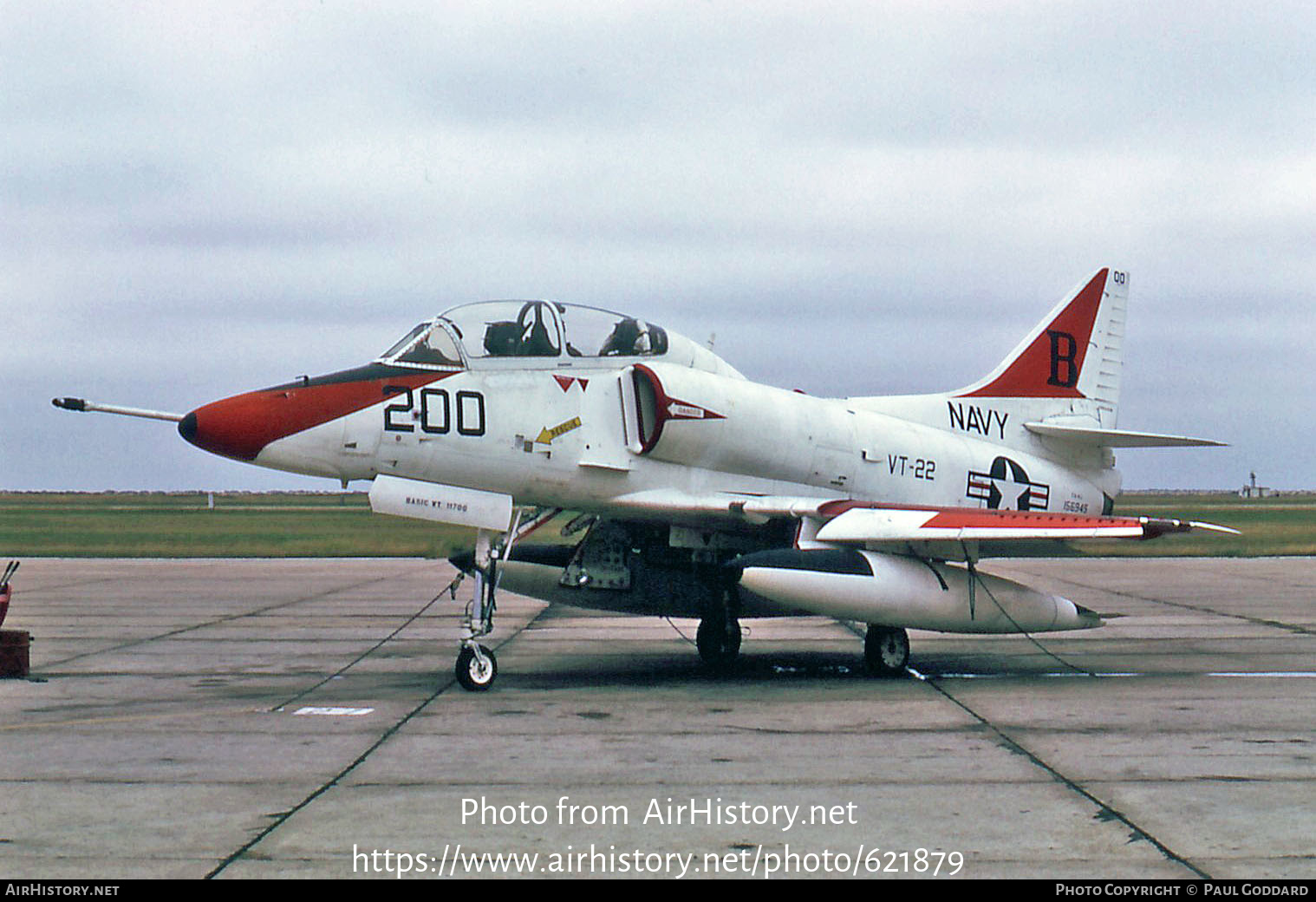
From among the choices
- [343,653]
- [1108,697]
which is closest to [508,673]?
[343,653]

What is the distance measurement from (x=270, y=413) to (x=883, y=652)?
6.19 m

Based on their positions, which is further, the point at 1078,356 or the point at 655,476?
the point at 1078,356

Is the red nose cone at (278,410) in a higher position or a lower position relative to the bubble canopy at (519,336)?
lower

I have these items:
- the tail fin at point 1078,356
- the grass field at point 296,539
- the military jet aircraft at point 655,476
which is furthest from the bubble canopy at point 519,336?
the grass field at point 296,539

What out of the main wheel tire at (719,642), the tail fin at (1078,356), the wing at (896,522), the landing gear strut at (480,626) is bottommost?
the main wheel tire at (719,642)

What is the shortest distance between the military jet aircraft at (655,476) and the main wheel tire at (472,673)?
17 millimetres

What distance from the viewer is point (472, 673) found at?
1202 centimetres

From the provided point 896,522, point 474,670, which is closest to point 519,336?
point 474,670

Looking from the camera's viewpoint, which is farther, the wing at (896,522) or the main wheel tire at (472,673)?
the wing at (896,522)

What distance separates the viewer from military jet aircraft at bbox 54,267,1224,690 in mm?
11594

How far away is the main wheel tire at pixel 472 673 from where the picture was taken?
12000mm

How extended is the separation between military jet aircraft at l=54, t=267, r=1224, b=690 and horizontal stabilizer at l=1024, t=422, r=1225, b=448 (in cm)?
52

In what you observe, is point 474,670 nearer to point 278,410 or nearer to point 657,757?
point 278,410

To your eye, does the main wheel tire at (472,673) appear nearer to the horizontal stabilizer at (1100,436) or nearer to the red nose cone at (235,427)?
the red nose cone at (235,427)
